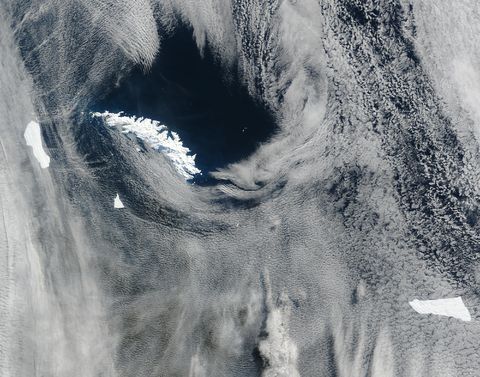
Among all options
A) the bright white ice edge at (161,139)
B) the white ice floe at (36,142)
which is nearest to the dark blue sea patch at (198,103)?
the bright white ice edge at (161,139)

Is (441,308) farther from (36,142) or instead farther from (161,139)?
(36,142)

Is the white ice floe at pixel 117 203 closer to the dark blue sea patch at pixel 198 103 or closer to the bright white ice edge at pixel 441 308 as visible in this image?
the dark blue sea patch at pixel 198 103

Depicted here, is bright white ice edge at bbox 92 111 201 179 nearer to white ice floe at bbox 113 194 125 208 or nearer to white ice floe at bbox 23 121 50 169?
white ice floe at bbox 113 194 125 208

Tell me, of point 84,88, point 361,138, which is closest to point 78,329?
point 84,88

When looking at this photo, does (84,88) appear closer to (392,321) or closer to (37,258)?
(37,258)

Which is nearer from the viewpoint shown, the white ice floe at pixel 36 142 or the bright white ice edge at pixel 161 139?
the bright white ice edge at pixel 161 139

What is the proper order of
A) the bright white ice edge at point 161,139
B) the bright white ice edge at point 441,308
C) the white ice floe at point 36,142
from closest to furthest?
the bright white ice edge at point 441,308, the bright white ice edge at point 161,139, the white ice floe at point 36,142
